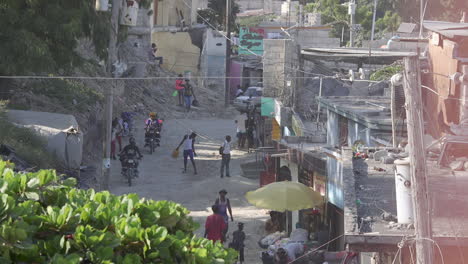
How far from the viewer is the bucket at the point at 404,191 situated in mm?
9255

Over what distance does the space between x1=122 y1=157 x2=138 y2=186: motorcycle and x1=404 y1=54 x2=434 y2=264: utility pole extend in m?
12.0

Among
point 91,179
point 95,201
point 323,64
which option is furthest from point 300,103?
point 95,201

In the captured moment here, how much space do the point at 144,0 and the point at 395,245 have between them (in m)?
11.1

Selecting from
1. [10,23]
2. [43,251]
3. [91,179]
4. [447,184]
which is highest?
[10,23]

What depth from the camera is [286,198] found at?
14703mm

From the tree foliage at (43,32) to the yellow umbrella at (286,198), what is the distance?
20.4 feet

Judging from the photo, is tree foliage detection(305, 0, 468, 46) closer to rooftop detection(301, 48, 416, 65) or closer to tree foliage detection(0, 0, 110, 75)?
rooftop detection(301, 48, 416, 65)

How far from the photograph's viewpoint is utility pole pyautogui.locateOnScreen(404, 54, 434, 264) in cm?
788

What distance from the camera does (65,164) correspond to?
15.6 meters

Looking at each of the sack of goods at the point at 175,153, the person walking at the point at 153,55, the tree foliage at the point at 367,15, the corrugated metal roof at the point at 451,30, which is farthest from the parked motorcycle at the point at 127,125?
the tree foliage at the point at 367,15

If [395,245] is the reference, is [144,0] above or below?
above

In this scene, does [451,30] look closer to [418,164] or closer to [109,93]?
[109,93]

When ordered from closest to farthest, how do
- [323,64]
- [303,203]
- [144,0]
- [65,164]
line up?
[303,203], [65,164], [144,0], [323,64]

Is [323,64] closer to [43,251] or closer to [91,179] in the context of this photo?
[91,179]
